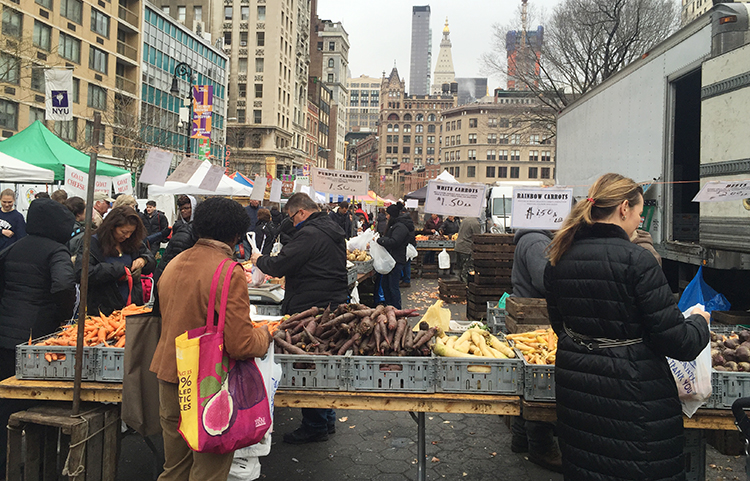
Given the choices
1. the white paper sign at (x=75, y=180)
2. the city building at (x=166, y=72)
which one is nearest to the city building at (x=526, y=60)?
the white paper sign at (x=75, y=180)

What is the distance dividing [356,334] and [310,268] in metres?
1.38

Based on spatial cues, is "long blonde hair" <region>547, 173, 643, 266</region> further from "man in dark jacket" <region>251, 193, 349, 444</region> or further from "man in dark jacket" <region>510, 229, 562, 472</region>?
"man in dark jacket" <region>251, 193, 349, 444</region>

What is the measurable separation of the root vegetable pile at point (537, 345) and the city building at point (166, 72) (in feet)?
130

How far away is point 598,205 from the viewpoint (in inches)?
117

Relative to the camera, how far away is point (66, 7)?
37.5m

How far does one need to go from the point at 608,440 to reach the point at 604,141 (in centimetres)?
870

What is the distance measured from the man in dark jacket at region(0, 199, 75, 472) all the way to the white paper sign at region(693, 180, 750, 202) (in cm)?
618

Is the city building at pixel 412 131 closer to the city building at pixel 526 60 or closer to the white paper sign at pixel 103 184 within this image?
the city building at pixel 526 60

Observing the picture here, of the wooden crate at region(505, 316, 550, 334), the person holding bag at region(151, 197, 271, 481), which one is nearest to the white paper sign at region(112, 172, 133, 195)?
the wooden crate at region(505, 316, 550, 334)

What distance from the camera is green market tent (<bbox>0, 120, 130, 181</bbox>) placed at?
12.1 m

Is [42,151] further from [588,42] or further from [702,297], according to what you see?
[588,42]

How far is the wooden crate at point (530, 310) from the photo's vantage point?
16.9 ft

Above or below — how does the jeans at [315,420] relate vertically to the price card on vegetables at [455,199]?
below

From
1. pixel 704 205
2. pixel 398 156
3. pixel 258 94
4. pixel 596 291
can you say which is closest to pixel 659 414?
pixel 596 291
